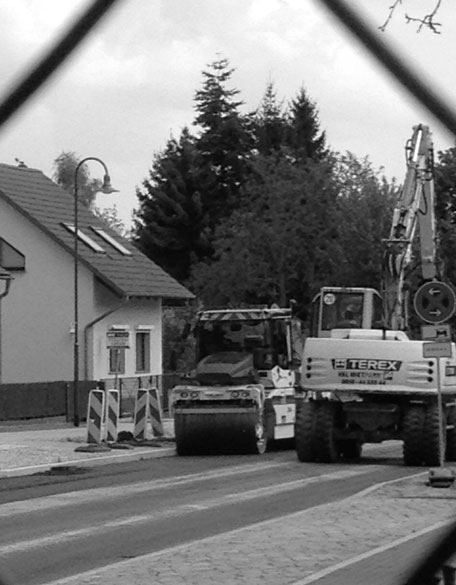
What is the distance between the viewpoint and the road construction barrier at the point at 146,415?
27.9 meters

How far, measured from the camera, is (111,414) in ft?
87.5

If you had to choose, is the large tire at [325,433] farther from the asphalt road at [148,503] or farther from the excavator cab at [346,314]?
the excavator cab at [346,314]

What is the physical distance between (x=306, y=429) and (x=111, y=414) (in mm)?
5492

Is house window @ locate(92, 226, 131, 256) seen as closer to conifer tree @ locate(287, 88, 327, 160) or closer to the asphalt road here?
the asphalt road

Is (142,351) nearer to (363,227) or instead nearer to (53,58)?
(363,227)

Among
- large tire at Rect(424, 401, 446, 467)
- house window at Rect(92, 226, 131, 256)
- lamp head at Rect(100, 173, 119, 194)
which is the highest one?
house window at Rect(92, 226, 131, 256)

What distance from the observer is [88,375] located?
37656 millimetres

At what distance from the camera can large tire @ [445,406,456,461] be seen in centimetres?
2323

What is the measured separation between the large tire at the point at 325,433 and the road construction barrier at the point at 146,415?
6.23m

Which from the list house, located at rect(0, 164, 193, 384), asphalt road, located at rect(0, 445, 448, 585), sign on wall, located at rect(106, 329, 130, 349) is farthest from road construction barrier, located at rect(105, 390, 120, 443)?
asphalt road, located at rect(0, 445, 448, 585)

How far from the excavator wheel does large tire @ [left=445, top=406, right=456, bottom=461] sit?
3404 mm

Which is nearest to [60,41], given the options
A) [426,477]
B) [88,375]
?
[426,477]

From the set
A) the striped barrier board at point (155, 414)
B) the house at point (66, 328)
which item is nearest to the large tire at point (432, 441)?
the house at point (66, 328)

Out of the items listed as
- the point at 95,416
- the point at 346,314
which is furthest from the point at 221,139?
the point at 95,416
